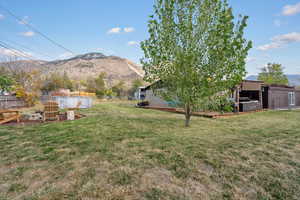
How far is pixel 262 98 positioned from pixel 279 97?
8.02 ft

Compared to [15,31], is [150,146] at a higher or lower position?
lower

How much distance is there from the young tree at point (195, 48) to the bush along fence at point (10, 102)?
1777 centimetres

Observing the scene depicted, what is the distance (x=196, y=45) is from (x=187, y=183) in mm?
5283

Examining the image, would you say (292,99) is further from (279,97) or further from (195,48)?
(195,48)

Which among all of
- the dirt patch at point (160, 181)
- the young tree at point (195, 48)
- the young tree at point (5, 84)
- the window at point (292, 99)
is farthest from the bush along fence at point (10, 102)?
the window at point (292, 99)

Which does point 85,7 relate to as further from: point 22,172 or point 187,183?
point 187,183

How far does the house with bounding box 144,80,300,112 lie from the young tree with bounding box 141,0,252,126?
668 cm

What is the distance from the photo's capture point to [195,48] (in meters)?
5.75

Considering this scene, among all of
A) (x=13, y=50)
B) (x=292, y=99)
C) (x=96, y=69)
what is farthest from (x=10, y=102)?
(x=96, y=69)

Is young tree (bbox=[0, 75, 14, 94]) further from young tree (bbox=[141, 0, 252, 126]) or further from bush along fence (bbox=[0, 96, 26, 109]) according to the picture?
young tree (bbox=[141, 0, 252, 126])

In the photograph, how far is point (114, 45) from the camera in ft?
131

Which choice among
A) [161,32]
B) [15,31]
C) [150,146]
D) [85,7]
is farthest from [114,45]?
[150,146]

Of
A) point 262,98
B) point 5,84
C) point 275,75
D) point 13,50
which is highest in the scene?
point 13,50

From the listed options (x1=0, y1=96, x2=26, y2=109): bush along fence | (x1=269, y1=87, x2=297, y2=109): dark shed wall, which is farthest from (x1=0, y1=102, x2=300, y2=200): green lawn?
(x1=0, y1=96, x2=26, y2=109): bush along fence
